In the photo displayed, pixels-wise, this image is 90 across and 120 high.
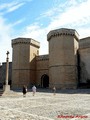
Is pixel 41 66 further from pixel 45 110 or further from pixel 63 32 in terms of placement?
pixel 45 110

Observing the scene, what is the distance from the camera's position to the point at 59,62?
33.2m

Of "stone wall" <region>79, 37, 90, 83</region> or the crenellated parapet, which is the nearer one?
"stone wall" <region>79, 37, 90, 83</region>

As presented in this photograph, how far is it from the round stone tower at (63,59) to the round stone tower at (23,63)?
6.78m

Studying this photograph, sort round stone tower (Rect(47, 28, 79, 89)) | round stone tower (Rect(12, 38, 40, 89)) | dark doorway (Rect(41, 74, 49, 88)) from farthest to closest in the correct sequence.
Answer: dark doorway (Rect(41, 74, 49, 88)), round stone tower (Rect(12, 38, 40, 89)), round stone tower (Rect(47, 28, 79, 89))

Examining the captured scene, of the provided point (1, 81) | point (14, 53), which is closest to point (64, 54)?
point (14, 53)

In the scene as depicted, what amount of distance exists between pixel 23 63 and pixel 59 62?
901 cm

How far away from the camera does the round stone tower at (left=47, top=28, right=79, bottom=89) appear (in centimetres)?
3250

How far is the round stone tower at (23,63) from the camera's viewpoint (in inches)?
1547

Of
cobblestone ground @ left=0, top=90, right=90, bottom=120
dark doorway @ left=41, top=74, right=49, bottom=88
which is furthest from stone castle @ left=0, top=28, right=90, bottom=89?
cobblestone ground @ left=0, top=90, right=90, bottom=120

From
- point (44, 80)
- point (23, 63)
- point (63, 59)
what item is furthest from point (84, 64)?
point (23, 63)

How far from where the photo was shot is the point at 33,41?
41688 mm

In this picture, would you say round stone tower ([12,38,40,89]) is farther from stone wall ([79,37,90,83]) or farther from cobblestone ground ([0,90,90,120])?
cobblestone ground ([0,90,90,120])

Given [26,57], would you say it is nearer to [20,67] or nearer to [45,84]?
[20,67]

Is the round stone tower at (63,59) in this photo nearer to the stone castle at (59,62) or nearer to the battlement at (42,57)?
the stone castle at (59,62)
